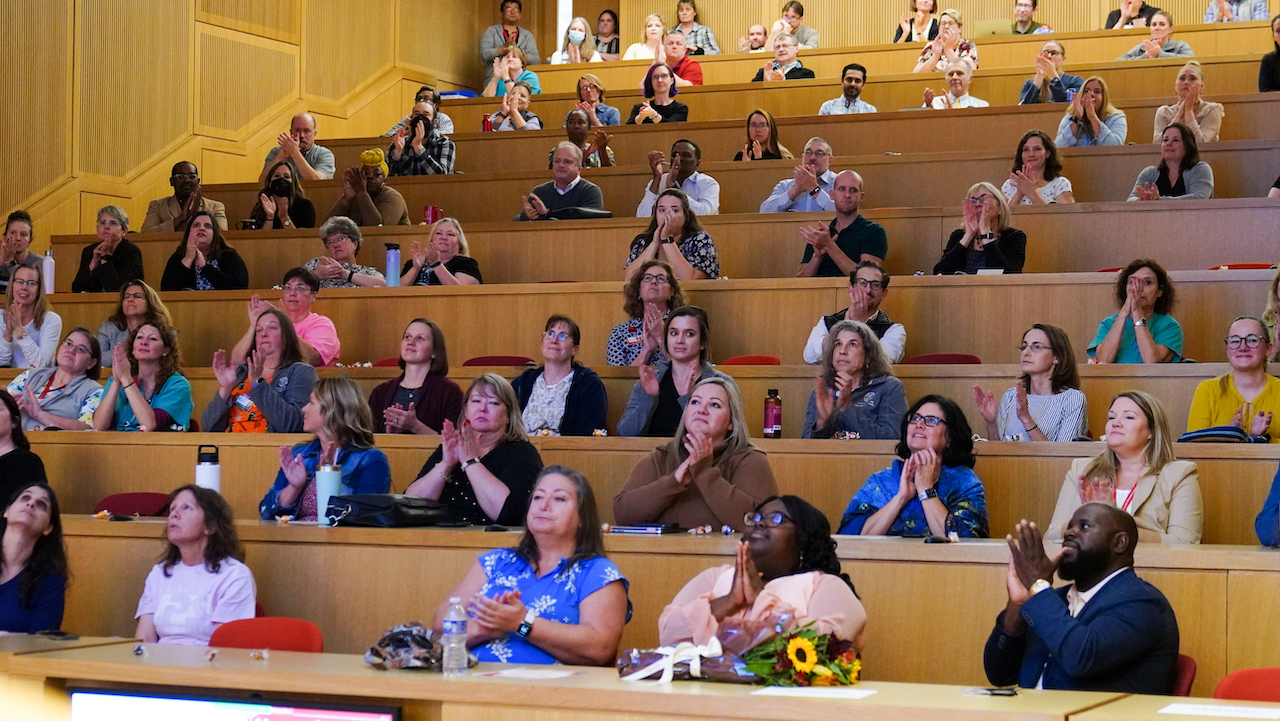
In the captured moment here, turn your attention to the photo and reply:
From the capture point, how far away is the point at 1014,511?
412 centimetres

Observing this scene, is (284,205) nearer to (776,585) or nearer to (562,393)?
(562,393)

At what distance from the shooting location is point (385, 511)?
3.73 meters

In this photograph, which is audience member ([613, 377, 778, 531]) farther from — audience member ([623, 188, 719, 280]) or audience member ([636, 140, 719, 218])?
audience member ([636, 140, 719, 218])

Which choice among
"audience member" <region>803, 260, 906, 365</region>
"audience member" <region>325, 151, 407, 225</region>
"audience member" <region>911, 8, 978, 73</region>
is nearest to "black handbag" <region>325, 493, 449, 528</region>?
"audience member" <region>803, 260, 906, 365</region>

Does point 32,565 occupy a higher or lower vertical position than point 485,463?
lower

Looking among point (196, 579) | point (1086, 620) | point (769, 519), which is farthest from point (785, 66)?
point (1086, 620)

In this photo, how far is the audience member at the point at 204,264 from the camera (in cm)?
660

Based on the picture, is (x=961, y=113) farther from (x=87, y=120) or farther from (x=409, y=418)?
(x=87, y=120)

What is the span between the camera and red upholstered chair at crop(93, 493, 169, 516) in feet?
14.6

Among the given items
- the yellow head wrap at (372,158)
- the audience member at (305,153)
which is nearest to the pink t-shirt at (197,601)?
the yellow head wrap at (372,158)

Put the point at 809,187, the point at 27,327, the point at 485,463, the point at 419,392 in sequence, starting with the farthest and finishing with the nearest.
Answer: the point at 809,187, the point at 27,327, the point at 419,392, the point at 485,463

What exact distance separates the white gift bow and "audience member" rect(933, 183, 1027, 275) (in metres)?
3.57

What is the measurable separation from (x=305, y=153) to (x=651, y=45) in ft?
10.0

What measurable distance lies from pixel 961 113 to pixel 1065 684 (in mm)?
5482
